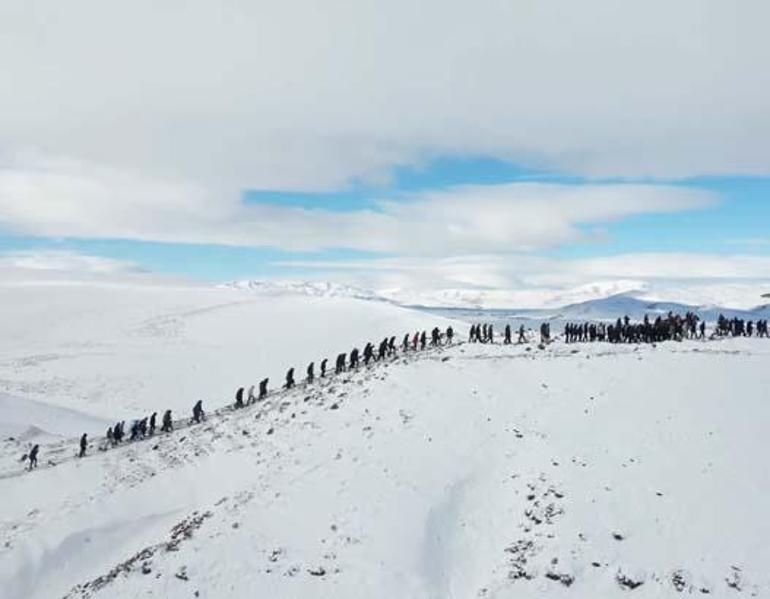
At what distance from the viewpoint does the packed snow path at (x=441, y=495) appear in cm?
2073

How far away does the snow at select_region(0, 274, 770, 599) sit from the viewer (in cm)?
2080

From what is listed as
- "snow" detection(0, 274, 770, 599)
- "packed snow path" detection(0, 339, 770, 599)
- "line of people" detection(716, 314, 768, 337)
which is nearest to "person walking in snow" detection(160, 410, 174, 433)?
"snow" detection(0, 274, 770, 599)

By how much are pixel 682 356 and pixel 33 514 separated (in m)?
33.0

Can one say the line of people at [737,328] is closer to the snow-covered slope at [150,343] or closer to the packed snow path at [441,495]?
the packed snow path at [441,495]

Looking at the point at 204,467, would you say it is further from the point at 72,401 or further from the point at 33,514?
the point at 72,401

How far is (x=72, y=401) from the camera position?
55.8 metres

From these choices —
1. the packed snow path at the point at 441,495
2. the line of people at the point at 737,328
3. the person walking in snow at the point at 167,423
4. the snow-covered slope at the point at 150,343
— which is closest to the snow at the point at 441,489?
the packed snow path at the point at 441,495

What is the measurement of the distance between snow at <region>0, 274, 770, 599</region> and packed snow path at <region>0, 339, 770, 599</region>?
3.4 inches

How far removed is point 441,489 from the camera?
25.8 meters

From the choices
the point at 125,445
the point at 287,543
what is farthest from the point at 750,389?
the point at 125,445

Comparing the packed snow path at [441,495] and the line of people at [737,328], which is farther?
the line of people at [737,328]

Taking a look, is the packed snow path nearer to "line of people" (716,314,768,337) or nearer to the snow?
the snow

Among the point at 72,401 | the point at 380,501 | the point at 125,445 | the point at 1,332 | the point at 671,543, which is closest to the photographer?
the point at 671,543

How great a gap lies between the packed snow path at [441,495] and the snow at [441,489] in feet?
0.29
